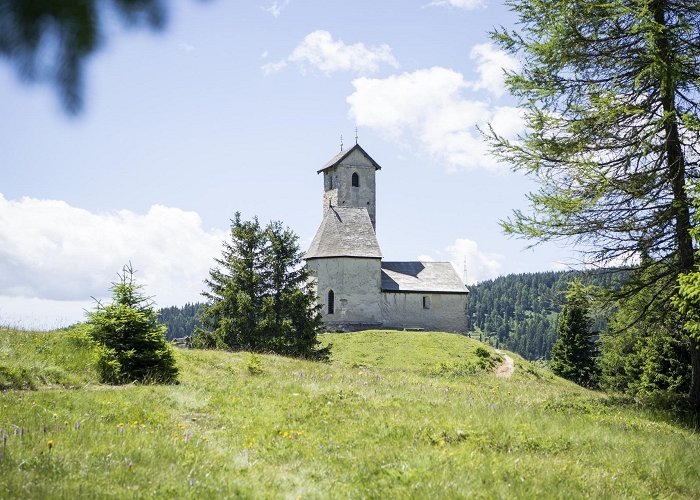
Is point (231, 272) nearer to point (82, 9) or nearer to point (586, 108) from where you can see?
point (586, 108)

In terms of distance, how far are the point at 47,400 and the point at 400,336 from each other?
3756 centimetres

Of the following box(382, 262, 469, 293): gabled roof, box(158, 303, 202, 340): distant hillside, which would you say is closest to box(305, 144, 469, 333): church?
box(382, 262, 469, 293): gabled roof

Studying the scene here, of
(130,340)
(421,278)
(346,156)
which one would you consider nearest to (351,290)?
(421,278)

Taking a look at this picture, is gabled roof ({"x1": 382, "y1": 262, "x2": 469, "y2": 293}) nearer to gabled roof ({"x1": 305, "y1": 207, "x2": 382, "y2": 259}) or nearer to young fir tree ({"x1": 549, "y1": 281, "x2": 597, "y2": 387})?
gabled roof ({"x1": 305, "y1": 207, "x2": 382, "y2": 259})

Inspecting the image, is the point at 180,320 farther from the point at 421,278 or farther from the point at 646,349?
the point at 646,349

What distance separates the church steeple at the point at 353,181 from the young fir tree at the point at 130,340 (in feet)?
174

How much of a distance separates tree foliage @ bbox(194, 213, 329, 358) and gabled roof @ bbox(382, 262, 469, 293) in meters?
20.5

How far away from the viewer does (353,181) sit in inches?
2630

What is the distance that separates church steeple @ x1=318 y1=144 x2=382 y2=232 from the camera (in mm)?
66312

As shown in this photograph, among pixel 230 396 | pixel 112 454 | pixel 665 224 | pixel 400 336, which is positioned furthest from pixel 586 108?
pixel 400 336

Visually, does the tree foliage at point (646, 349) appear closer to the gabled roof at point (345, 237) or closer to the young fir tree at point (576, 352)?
the young fir tree at point (576, 352)

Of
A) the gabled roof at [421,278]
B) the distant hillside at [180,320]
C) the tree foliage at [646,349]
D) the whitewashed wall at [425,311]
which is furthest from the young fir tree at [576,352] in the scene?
the distant hillside at [180,320]

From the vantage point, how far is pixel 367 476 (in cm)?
641

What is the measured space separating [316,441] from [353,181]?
6004cm
